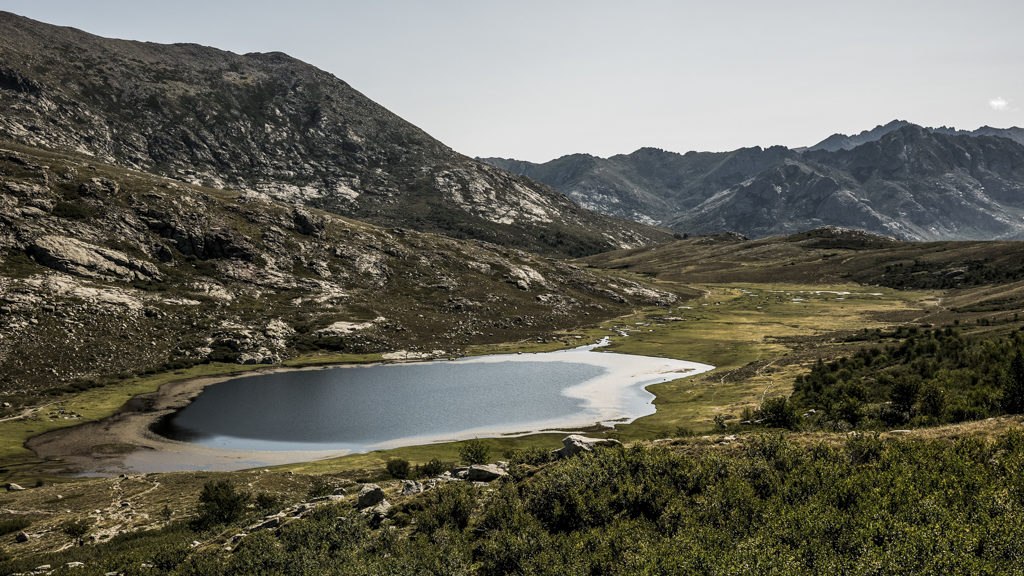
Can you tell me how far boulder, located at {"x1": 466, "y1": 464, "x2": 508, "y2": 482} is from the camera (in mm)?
52938

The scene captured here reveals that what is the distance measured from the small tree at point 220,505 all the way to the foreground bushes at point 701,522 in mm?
7071

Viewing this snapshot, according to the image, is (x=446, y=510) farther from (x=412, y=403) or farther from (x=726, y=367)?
(x=726, y=367)

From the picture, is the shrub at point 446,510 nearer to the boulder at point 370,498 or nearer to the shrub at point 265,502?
the boulder at point 370,498

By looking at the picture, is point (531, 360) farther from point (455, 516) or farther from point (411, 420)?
point (455, 516)

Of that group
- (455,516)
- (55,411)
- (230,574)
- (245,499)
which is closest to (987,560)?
(455,516)

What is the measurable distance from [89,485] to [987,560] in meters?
91.8

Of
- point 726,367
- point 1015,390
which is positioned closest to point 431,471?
point 1015,390

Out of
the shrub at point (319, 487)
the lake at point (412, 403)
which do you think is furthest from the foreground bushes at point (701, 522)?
the lake at point (412, 403)

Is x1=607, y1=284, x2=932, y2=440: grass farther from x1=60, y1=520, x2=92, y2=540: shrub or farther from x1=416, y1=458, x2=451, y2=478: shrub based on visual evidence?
x1=60, y1=520, x2=92, y2=540: shrub

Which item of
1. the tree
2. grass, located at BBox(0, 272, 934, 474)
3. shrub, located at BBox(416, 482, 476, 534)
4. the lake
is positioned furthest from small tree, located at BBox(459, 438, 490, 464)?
the tree

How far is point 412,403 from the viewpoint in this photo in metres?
120

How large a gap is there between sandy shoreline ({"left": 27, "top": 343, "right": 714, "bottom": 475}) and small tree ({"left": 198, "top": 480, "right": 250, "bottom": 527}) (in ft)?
75.2

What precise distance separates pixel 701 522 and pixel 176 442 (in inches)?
3712

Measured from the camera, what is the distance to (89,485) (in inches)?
2817
